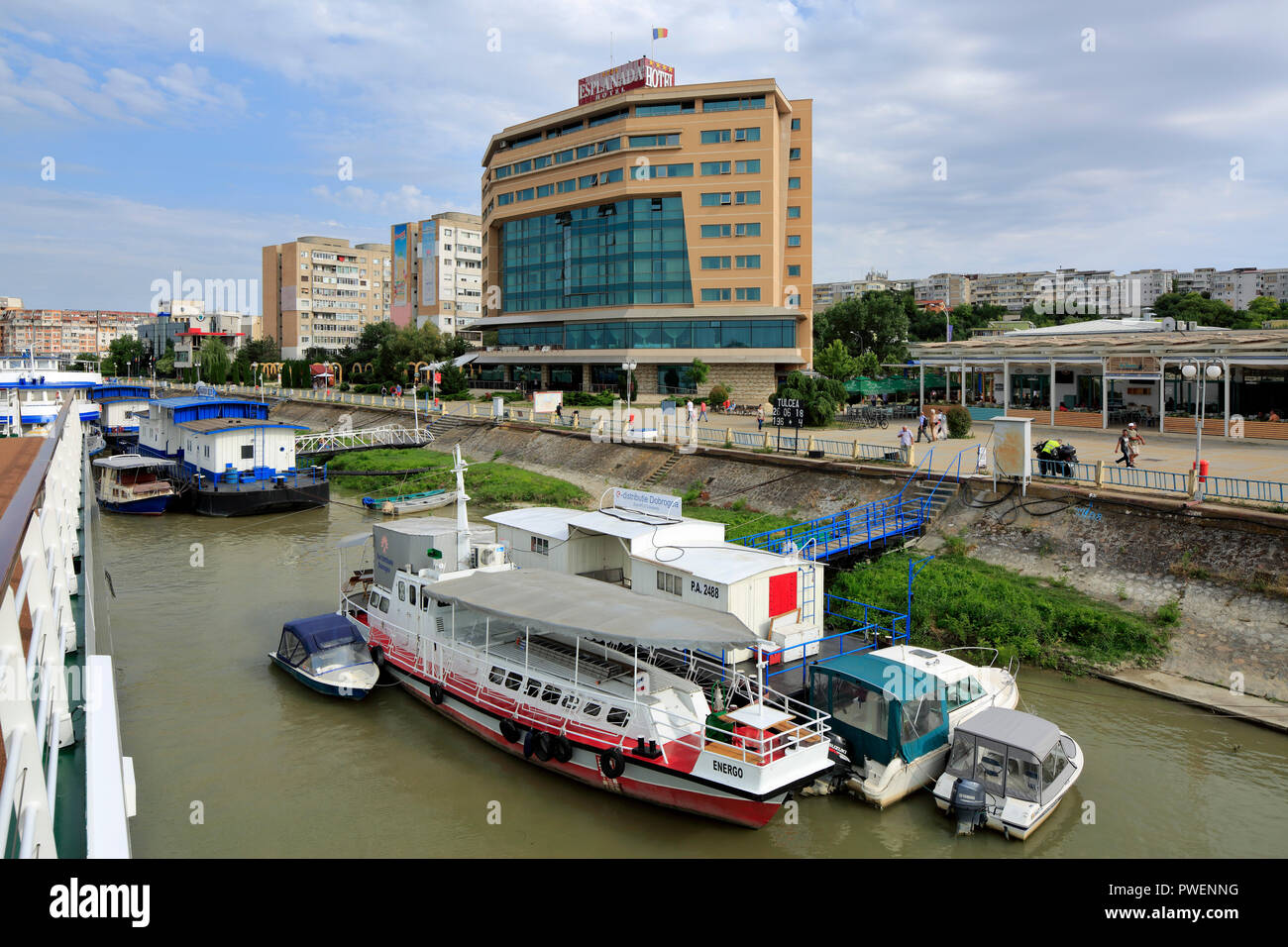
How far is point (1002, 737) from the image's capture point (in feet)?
41.3

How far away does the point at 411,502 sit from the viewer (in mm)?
35250

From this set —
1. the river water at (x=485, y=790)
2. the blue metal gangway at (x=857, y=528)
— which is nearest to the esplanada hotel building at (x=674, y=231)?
the blue metal gangway at (x=857, y=528)

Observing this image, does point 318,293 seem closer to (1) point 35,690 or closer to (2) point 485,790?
(2) point 485,790

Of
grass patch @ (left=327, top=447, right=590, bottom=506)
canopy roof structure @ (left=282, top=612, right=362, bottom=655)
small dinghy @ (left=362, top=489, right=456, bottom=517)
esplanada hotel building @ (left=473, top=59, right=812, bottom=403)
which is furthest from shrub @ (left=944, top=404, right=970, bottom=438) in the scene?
canopy roof structure @ (left=282, top=612, right=362, bottom=655)


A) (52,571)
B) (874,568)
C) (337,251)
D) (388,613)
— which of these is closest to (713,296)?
(874,568)

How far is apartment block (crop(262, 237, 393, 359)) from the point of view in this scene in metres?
133

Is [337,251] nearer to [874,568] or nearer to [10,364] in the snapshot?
[10,364]

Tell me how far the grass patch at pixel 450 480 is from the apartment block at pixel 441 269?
78.5 metres

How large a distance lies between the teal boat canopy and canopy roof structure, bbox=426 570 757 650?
2.12 meters

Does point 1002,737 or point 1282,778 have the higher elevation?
point 1002,737

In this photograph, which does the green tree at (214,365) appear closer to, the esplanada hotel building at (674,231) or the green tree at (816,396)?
the esplanada hotel building at (674,231)

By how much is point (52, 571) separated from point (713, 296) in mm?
59708

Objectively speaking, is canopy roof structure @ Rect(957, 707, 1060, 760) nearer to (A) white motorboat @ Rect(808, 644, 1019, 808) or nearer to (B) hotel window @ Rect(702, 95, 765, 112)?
(A) white motorboat @ Rect(808, 644, 1019, 808)

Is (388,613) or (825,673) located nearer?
(825,673)
